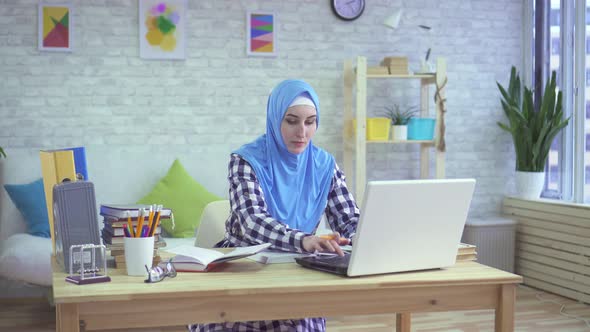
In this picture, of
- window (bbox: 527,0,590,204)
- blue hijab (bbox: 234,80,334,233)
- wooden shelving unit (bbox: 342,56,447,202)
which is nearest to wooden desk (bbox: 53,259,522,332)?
blue hijab (bbox: 234,80,334,233)

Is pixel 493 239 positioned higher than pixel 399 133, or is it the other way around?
pixel 399 133

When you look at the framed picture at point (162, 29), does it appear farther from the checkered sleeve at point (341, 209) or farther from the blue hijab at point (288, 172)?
the checkered sleeve at point (341, 209)

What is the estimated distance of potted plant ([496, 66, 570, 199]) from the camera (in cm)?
505

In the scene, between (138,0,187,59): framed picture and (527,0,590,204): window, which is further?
(527,0,590,204): window

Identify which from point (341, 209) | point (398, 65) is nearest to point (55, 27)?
point (398, 65)

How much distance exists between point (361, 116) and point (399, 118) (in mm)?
337

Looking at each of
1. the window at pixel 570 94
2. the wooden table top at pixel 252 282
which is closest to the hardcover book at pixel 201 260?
the wooden table top at pixel 252 282

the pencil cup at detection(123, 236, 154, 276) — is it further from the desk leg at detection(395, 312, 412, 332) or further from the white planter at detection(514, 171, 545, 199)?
the white planter at detection(514, 171, 545, 199)

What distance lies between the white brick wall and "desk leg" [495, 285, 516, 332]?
134 inches

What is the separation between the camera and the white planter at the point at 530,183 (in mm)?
5223

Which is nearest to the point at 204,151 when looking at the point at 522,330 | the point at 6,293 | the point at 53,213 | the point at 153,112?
the point at 153,112

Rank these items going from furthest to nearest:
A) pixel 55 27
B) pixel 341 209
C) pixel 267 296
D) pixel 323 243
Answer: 1. pixel 55 27
2. pixel 341 209
3. pixel 323 243
4. pixel 267 296

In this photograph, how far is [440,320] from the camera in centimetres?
423

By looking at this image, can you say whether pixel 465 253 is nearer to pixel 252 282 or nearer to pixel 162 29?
pixel 252 282
